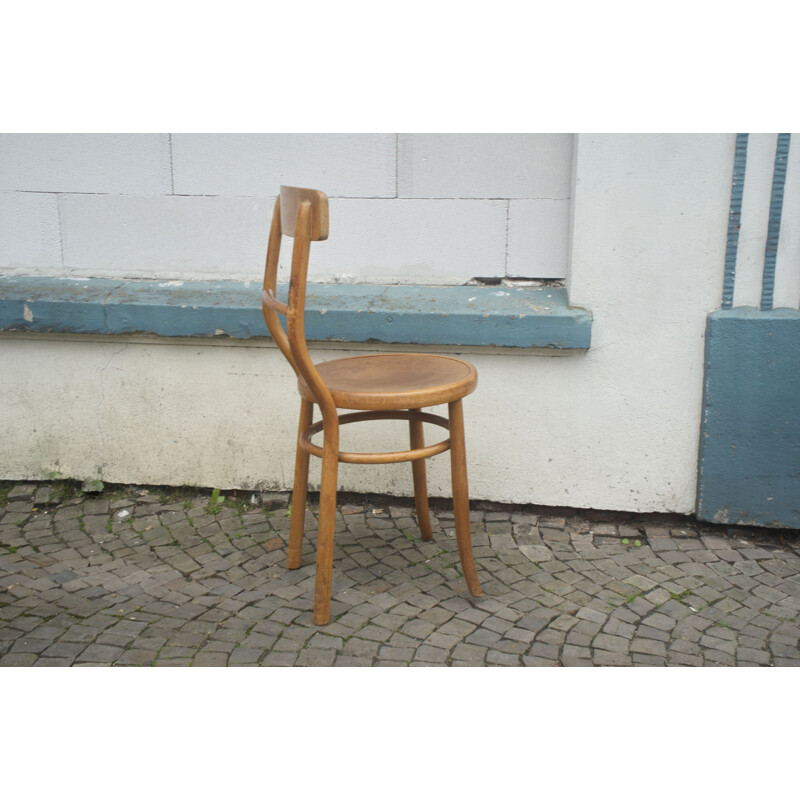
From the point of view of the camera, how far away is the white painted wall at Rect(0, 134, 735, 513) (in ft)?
10.6

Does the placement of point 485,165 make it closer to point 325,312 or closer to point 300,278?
point 325,312

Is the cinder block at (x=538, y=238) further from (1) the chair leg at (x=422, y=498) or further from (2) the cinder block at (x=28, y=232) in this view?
(2) the cinder block at (x=28, y=232)

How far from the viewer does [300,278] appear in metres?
2.52

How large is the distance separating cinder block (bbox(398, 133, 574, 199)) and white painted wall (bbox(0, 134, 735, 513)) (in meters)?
0.05

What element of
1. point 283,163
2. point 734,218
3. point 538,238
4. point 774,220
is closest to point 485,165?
point 538,238

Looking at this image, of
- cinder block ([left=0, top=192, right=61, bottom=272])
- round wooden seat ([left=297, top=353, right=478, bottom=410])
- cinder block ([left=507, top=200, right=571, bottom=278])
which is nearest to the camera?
round wooden seat ([left=297, top=353, right=478, bottom=410])

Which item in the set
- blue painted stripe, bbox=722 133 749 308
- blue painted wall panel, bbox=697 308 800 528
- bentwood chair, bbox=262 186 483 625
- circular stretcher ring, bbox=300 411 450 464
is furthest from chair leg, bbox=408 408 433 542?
blue painted stripe, bbox=722 133 749 308

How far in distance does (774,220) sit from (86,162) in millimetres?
2630

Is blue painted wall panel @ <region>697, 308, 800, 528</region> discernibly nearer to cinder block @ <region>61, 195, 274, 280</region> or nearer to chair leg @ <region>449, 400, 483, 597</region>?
chair leg @ <region>449, 400, 483, 597</region>

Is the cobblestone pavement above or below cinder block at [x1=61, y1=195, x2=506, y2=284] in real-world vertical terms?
below

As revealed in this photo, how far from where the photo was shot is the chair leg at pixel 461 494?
2.86 metres

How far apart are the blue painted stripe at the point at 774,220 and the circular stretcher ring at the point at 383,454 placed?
1238 mm

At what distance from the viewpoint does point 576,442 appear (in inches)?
138

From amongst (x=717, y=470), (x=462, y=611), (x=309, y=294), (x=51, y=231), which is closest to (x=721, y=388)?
(x=717, y=470)
